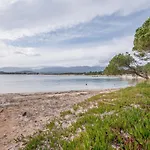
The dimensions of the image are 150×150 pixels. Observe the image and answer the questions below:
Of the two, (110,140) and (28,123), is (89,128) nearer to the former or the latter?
(110,140)

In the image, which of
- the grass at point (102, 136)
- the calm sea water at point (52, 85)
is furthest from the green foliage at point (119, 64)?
the grass at point (102, 136)

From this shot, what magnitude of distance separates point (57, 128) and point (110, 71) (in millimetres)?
36313

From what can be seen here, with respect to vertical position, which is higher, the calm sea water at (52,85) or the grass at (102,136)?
the grass at (102,136)

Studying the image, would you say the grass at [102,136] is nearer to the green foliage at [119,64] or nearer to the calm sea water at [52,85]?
the green foliage at [119,64]

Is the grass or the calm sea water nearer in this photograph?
the grass

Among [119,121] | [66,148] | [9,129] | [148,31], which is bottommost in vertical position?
[9,129]

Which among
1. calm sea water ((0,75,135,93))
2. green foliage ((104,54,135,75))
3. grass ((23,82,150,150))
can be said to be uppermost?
green foliage ((104,54,135,75))

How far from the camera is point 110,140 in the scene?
702cm

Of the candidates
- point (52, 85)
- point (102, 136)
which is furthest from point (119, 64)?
point (52, 85)

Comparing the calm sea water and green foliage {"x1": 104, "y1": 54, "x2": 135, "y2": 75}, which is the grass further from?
the calm sea water

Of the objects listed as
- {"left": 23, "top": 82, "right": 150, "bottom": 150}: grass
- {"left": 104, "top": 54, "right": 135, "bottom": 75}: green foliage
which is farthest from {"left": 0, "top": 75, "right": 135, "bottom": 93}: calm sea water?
{"left": 23, "top": 82, "right": 150, "bottom": 150}: grass

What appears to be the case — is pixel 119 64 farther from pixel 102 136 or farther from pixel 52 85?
pixel 52 85

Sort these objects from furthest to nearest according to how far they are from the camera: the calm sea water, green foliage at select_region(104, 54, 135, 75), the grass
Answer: the calm sea water → green foliage at select_region(104, 54, 135, 75) → the grass

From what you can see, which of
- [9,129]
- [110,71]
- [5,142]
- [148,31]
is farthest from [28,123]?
[110,71]
